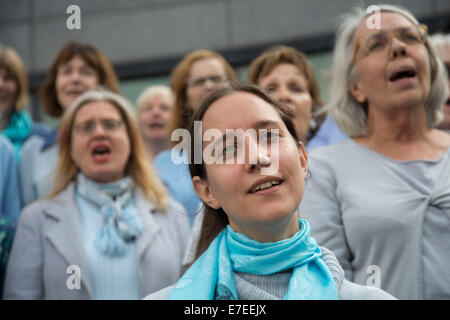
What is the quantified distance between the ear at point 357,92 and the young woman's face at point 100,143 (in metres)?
1.11

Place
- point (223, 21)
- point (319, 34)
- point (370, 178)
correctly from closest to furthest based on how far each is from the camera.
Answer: point (370, 178) < point (319, 34) < point (223, 21)

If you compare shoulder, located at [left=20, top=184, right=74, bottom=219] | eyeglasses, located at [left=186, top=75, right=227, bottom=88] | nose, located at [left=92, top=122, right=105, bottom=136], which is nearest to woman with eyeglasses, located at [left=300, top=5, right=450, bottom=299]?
eyeglasses, located at [left=186, top=75, right=227, bottom=88]

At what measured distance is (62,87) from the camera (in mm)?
3125

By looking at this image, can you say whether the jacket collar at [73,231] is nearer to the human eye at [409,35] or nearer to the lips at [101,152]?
the lips at [101,152]

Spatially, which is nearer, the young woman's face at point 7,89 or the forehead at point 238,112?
the forehead at point 238,112

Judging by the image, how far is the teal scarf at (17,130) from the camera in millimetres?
3256

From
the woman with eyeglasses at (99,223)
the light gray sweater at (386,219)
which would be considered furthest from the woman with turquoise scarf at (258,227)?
the woman with eyeglasses at (99,223)

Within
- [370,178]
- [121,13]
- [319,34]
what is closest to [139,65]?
[121,13]

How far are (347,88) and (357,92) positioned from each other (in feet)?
0.15

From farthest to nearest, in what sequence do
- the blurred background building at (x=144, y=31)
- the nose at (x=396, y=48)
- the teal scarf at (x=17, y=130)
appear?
the blurred background building at (x=144, y=31), the teal scarf at (x=17, y=130), the nose at (x=396, y=48)

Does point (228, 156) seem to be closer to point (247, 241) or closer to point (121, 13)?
point (247, 241)

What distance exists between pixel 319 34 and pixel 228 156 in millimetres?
→ 3568

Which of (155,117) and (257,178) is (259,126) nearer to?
(257,178)

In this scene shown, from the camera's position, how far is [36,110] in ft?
18.6
